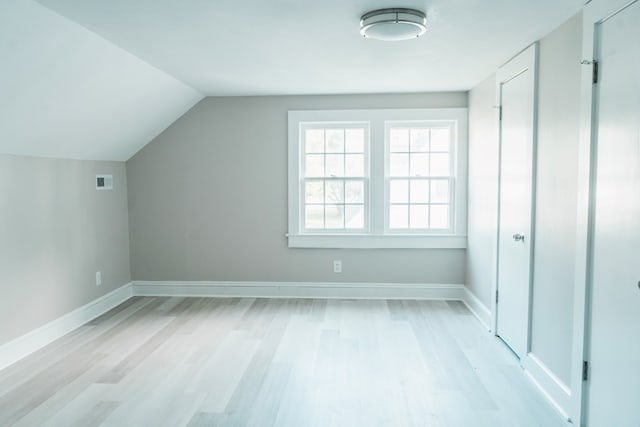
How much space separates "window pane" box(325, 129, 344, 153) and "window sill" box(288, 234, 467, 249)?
3.19 feet

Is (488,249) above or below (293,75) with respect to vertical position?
below

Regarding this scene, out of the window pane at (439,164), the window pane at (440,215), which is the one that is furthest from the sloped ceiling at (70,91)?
the window pane at (440,215)

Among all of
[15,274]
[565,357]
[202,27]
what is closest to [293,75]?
[202,27]

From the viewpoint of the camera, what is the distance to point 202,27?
109 inches

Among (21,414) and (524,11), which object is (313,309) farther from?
(524,11)

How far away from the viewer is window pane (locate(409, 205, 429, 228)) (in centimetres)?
501

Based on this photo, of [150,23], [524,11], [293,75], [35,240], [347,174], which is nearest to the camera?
[524,11]

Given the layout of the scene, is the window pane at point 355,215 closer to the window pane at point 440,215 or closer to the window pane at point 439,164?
the window pane at point 440,215

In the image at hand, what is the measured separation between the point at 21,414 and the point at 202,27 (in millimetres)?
2524

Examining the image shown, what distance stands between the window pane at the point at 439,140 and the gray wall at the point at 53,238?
3475mm

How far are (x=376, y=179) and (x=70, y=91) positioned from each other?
2996 millimetres

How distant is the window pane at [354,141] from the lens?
5020 millimetres

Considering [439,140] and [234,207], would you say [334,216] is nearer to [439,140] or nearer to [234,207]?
[234,207]

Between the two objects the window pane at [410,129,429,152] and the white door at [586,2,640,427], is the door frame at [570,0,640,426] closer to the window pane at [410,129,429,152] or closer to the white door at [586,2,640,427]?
the white door at [586,2,640,427]
